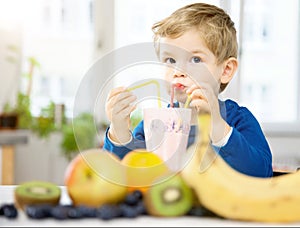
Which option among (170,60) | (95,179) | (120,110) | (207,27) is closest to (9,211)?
(95,179)

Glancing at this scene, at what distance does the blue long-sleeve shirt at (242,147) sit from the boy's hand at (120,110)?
0.06 feet

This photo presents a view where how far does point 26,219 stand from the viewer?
73 cm

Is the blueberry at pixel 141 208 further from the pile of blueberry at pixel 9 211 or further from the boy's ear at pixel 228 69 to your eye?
the boy's ear at pixel 228 69

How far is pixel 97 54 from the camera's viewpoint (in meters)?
4.61

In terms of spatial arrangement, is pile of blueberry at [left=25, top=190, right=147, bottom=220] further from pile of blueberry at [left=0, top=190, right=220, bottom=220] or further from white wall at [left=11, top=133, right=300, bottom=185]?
white wall at [left=11, top=133, right=300, bottom=185]

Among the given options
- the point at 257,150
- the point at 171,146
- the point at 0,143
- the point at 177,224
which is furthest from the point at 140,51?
the point at 0,143

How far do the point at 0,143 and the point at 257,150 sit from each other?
2.81 meters

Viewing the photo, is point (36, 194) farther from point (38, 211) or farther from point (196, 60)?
point (196, 60)

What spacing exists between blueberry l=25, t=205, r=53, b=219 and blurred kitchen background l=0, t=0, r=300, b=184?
378 cm

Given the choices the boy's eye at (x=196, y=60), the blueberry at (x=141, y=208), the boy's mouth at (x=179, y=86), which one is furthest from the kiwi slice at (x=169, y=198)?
the boy's eye at (x=196, y=60)

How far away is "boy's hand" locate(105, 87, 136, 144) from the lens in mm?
869

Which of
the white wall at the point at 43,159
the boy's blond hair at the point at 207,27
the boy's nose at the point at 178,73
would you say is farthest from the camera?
the white wall at the point at 43,159

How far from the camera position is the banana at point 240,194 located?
0.73m

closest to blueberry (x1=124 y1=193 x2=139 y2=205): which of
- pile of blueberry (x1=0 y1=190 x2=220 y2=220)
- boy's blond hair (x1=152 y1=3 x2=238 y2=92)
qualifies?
pile of blueberry (x1=0 y1=190 x2=220 y2=220)
